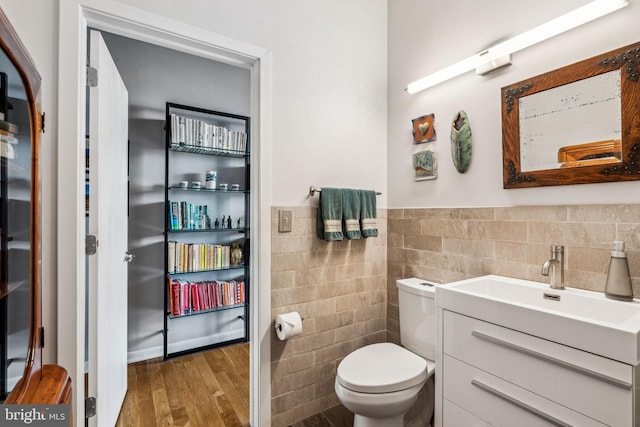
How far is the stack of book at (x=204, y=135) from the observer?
2.48 metres

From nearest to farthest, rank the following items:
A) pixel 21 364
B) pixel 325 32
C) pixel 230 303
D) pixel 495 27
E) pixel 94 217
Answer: pixel 21 364 → pixel 94 217 → pixel 495 27 → pixel 325 32 → pixel 230 303

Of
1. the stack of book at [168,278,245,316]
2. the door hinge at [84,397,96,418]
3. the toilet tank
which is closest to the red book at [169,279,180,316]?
the stack of book at [168,278,245,316]

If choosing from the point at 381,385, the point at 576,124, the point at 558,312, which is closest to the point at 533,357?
the point at 558,312

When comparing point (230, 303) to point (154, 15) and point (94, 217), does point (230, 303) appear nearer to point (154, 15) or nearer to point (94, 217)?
point (94, 217)

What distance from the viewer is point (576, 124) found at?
1232 millimetres

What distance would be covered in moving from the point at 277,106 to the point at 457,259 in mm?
1307

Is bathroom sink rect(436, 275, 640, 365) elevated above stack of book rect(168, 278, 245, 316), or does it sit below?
above

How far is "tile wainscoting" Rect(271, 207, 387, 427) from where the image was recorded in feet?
5.57

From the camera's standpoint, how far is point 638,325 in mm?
851

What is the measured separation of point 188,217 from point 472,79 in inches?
89.6

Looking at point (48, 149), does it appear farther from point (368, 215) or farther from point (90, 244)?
point (368, 215)

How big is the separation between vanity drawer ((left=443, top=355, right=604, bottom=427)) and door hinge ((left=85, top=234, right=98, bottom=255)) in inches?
62.2

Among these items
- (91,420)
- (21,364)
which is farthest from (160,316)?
(21,364)

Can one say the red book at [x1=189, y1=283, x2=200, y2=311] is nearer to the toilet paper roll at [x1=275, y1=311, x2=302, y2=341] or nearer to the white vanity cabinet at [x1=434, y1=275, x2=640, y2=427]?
the toilet paper roll at [x1=275, y1=311, x2=302, y2=341]
